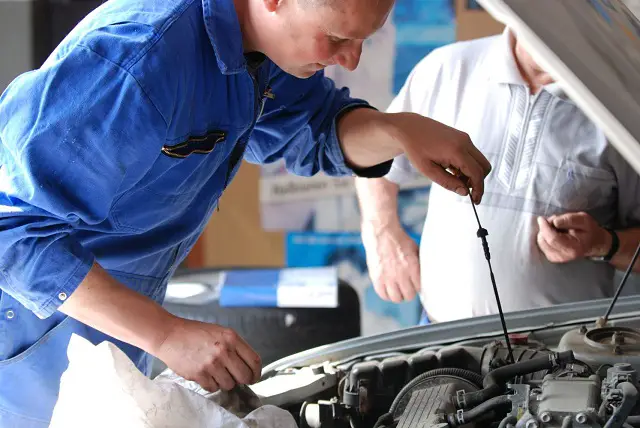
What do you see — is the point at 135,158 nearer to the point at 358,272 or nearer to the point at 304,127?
the point at 304,127

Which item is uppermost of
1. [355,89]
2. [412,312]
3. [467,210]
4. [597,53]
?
[597,53]

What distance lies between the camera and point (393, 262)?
221cm

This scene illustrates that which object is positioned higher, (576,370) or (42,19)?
(576,370)

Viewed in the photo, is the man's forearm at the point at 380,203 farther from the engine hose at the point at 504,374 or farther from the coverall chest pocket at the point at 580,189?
the engine hose at the point at 504,374

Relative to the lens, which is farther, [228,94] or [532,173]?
[532,173]

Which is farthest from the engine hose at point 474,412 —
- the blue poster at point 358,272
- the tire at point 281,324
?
the blue poster at point 358,272

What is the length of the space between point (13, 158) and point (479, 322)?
902 mm

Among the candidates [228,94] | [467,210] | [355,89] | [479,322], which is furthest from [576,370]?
[355,89]

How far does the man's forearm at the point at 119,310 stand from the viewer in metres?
1.12

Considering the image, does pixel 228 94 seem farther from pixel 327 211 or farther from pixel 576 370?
pixel 327 211

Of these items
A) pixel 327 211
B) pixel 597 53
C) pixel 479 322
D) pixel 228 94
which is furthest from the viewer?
pixel 327 211

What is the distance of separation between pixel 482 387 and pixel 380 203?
104cm

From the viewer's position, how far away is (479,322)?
5.18 feet

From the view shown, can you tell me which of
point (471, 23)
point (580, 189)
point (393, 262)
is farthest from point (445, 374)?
point (471, 23)
